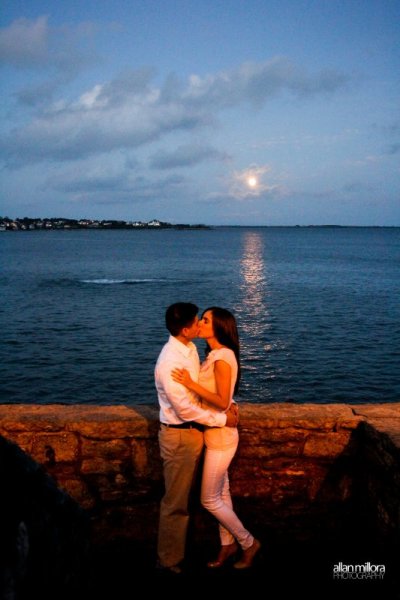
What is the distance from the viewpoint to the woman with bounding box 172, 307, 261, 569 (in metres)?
3.42

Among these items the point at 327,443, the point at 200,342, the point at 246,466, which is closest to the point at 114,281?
the point at 200,342

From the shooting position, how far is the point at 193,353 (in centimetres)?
346

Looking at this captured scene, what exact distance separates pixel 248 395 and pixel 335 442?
14062 mm

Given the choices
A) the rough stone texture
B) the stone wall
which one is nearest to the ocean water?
the stone wall

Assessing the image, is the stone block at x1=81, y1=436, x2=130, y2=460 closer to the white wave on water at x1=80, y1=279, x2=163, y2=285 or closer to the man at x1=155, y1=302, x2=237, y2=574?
the man at x1=155, y1=302, x2=237, y2=574

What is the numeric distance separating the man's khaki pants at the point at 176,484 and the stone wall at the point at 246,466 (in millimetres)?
448

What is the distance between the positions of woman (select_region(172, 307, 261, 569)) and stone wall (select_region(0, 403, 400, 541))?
0.42 metres

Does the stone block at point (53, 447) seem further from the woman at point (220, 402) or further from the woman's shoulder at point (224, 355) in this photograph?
the woman's shoulder at point (224, 355)

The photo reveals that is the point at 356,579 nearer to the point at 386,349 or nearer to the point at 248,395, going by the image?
the point at 248,395

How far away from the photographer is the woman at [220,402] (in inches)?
135

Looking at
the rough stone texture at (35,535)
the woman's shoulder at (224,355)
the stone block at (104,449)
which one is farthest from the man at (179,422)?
the rough stone texture at (35,535)

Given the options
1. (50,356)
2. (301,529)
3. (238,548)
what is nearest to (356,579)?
(301,529)

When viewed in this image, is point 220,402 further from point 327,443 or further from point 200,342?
point 200,342

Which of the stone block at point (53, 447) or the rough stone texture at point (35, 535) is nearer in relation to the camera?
the rough stone texture at point (35, 535)
